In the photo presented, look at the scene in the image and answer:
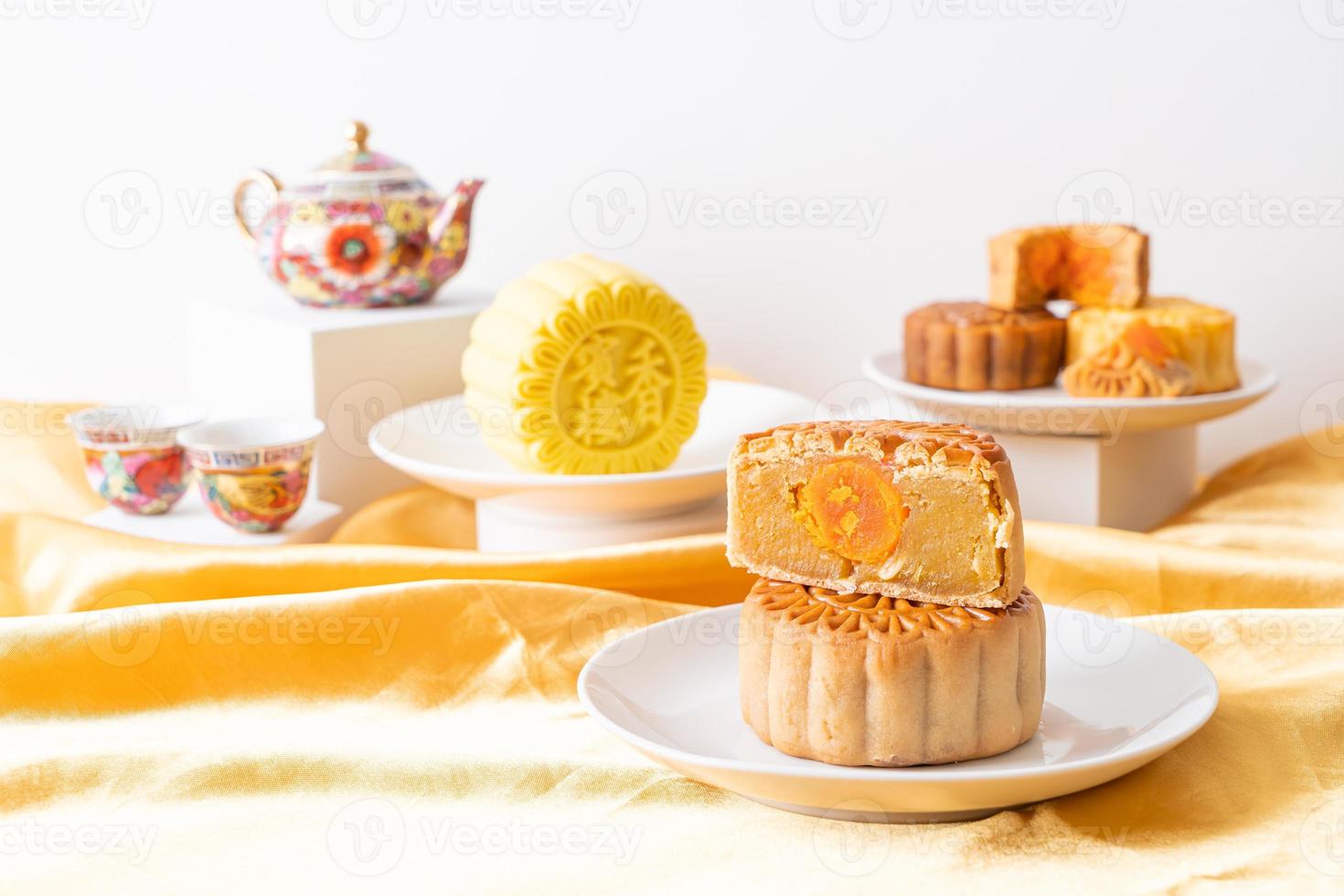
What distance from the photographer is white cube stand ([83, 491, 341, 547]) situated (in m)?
1.70

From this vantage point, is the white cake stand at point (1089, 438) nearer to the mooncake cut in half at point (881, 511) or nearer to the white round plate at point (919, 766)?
the white round plate at point (919, 766)

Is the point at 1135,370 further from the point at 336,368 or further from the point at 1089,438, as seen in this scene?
the point at 336,368

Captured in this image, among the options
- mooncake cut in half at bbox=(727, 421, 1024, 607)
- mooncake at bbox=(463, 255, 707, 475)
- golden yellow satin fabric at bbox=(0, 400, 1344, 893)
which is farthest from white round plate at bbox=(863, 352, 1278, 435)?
mooncake cut in half at bbox=(727, 421, 1024, 607)

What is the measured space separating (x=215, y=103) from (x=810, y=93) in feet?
3.94

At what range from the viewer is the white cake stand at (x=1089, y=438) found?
5.67 ft

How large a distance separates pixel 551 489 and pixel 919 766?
0.69 meters

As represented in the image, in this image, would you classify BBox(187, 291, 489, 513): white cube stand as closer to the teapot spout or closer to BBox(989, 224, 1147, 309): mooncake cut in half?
the teapot spout

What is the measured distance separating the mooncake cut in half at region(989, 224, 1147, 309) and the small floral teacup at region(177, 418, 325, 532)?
951 millimetres

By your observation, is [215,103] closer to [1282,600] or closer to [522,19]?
[522,19]

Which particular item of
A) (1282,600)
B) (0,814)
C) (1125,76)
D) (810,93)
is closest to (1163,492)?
(1282,600)

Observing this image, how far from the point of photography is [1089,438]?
A: 1.77 m

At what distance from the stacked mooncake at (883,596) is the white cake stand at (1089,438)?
27.3 inches

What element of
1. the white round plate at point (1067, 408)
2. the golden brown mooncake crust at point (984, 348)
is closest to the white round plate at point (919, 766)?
the white round plate at point (1067, 408)

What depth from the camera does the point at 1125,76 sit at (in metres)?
2.43
